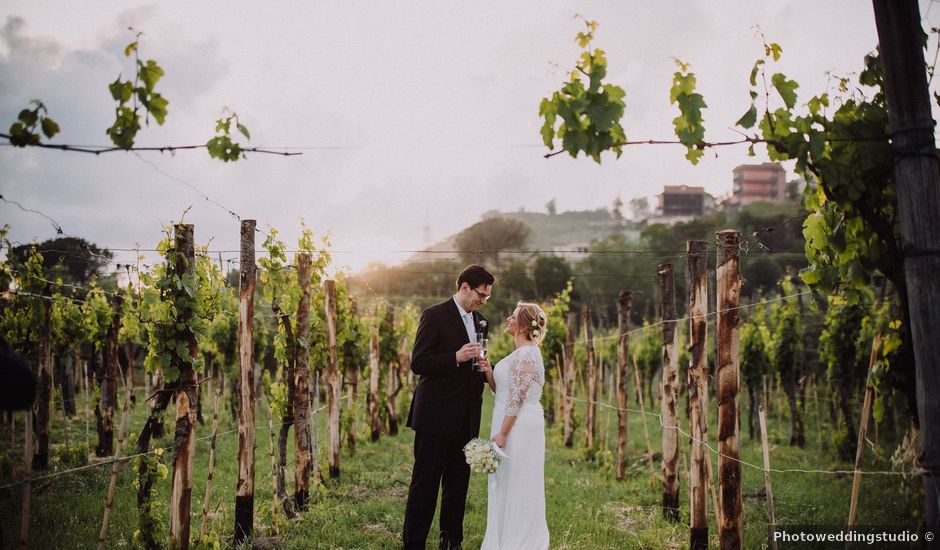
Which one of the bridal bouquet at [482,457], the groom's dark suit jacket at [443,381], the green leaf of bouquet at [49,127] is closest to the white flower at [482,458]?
the bridal bouquet at [482,457]

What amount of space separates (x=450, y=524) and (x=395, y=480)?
3.32 meters

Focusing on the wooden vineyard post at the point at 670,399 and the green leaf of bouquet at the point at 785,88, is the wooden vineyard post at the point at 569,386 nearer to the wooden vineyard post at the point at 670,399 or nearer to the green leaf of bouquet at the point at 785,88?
the wooden vineyard post at the point at 670,399

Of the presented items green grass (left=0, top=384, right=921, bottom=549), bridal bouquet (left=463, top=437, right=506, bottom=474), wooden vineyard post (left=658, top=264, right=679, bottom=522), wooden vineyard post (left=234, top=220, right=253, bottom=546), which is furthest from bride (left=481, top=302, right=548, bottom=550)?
wooden vineyard post (left=658, top=264, right=679, bottom=522)

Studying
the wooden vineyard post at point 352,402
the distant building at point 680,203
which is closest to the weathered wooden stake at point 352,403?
the wooden vineyard post at point 352,402

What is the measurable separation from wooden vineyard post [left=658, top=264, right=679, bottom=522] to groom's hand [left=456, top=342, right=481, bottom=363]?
2.73 meters

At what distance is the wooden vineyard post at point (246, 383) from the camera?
4918 mm

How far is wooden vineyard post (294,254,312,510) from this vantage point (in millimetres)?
6266

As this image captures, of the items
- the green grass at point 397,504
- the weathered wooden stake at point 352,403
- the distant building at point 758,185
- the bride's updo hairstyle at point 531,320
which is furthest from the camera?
the distant building at point 758,185

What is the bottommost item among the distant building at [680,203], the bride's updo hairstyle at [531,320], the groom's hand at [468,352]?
the groom's hand at [468,352]

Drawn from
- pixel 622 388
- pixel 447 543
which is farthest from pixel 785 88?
pixel 622 388

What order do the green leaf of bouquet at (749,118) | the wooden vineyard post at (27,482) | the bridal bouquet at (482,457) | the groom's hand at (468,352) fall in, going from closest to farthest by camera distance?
the green leaf of bouquet at (749,118) < the wooden vineyard post at (27,482) < the bridal bouquet at (482,457) < the groom's hand at (468,352)

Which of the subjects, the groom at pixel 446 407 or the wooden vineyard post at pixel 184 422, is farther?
the groom at pixel 446 407

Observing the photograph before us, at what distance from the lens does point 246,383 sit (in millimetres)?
4996

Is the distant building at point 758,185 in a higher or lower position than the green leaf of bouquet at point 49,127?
higher
